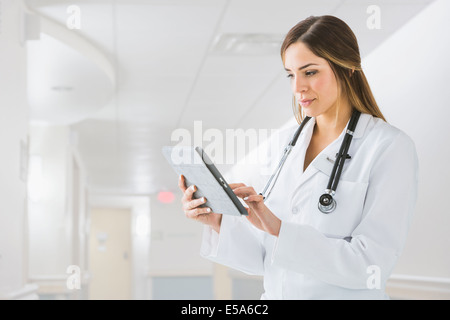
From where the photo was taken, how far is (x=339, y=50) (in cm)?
140

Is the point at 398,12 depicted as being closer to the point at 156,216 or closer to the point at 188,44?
the point at 188,44

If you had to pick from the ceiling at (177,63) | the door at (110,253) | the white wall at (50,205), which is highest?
the ceiling at (177,63)

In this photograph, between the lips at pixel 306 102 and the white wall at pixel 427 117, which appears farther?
the white wall at pixel 427 117

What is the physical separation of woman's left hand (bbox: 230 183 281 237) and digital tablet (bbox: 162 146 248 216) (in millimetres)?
29

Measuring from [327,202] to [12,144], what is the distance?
212 centimetres

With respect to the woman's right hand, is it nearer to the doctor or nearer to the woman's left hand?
the doctor

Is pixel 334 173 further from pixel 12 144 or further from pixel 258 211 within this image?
pixel 12 144

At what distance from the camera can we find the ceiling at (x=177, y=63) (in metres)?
3.36

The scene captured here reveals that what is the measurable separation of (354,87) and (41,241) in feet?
17.6

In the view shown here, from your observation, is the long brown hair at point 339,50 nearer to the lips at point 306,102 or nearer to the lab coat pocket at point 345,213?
the lips at point 306,102

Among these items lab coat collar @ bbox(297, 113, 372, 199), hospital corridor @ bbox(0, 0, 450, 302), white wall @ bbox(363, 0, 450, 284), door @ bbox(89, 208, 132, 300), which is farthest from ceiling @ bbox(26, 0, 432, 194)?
door @ bbox(89, 208, 132, 300)

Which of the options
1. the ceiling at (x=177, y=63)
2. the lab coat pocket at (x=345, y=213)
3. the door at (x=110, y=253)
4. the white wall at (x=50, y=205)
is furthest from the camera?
the door at (x=110, y=253)

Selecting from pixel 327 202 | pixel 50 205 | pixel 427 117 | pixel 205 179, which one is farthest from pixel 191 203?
pixel 50 205

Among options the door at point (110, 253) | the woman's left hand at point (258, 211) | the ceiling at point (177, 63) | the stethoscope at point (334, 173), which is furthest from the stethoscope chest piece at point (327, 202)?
the door at point (110, 253)
